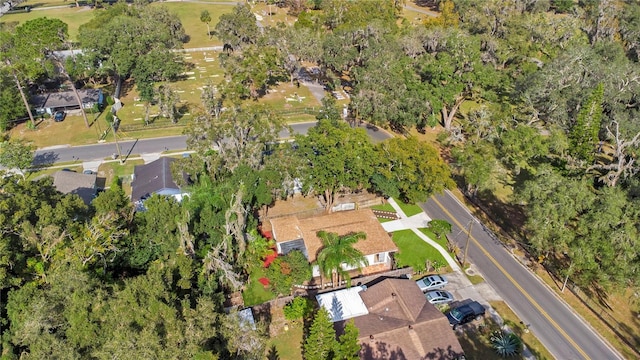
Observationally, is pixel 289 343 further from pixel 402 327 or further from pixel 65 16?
pixel 65 16

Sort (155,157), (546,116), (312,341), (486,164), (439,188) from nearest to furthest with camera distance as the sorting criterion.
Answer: (312,341), (439,188), (486,164), (155,157), (546,116)

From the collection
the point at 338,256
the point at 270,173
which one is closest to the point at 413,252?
the point at 338,256

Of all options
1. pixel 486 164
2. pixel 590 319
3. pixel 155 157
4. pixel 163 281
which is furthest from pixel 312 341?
pixel 155 157

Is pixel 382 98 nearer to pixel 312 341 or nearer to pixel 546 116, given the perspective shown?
pixel 546 116

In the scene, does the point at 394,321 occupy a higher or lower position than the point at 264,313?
higher

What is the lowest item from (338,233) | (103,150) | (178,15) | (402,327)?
(402,327)

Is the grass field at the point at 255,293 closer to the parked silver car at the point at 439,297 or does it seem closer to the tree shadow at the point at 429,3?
the parked silver car at the point at 439,297
